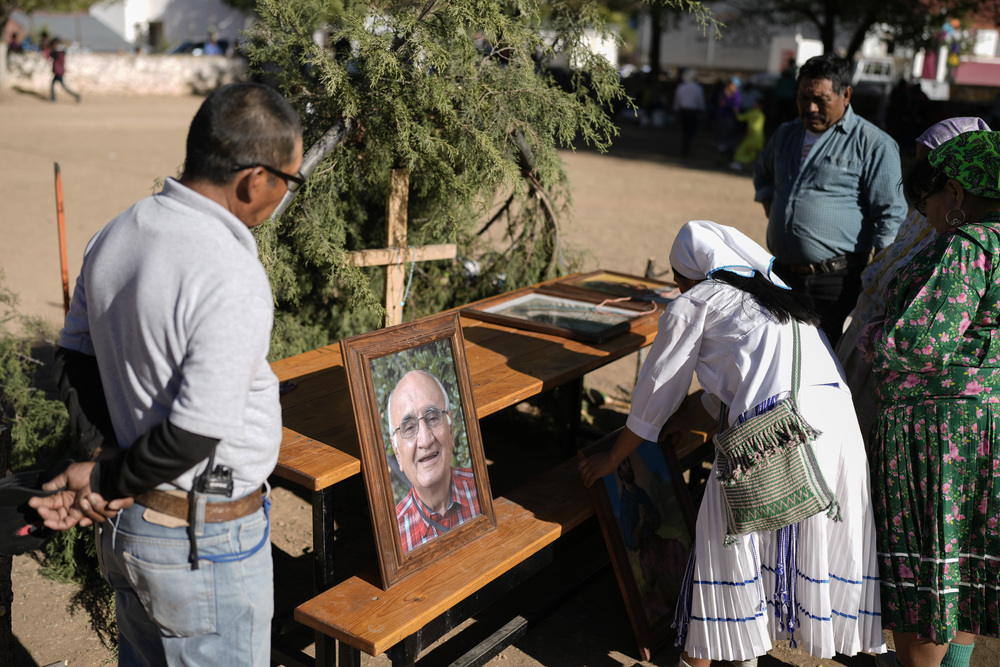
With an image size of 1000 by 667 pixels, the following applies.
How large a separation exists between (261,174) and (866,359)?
1979 millimetres

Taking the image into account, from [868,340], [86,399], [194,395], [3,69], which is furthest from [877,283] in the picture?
[3,69]

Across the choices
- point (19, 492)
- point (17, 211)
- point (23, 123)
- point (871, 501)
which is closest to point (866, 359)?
point (871, 501)

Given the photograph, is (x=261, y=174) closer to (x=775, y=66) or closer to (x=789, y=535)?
(x=789, y=535)

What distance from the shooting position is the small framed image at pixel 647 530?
3.01 metres

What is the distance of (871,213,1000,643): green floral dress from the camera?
7.77ft

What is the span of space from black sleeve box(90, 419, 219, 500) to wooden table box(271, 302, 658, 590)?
75 centimetres

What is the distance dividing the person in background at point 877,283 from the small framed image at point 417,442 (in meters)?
1.41

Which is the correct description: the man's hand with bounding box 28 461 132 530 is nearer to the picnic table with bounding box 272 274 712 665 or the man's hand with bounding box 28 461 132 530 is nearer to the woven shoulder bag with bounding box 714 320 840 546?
the picnic table with bounding box 272 274 712 665

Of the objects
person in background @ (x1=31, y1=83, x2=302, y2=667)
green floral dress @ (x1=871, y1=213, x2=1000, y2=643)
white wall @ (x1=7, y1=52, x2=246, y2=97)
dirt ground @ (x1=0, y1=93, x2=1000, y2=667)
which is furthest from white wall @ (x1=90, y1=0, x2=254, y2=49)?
person in background @ (x1=31, y1=83, x2=302, y2=667)

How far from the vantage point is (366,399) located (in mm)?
2314

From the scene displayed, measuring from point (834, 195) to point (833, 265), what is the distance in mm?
326

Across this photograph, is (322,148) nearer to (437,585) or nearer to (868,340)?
(437,585)

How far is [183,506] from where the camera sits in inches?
65.9

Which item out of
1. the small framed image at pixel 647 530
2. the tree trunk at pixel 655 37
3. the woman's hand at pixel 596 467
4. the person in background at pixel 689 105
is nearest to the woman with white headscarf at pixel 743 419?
the woman's hand at pixel 596 467
